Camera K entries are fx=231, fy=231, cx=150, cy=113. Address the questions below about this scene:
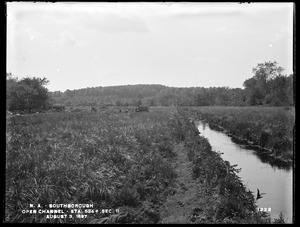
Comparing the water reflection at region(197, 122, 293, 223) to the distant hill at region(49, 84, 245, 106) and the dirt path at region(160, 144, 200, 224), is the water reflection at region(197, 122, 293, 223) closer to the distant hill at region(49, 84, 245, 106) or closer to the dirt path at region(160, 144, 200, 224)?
the dirt path at region(160, 144, 200, 224)

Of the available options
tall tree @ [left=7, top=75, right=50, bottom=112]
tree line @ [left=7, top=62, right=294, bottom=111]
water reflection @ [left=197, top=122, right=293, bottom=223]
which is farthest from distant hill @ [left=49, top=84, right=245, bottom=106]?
water reflection @ [left=197, top=122, right=293, bottom=223]

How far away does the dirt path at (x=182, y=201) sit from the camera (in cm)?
648

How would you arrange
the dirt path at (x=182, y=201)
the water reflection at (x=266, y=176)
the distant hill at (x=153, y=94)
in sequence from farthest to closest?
the distant hill at (x=153, y=94) → the water reflection at (x=266, y=176) → the dirt path at (x=182, y=201)

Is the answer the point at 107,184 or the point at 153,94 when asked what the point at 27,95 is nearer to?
Result: the point at 107,184

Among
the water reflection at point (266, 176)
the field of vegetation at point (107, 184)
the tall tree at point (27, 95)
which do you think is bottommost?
the water reflection at point (266, 176)

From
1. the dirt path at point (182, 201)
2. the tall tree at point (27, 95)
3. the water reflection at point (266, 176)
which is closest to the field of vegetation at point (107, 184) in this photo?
the dirt path at point (182, 201)

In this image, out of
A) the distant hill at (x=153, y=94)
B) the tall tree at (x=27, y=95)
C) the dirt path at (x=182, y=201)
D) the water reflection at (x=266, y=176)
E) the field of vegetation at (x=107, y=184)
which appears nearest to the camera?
the field of vegetation at (x=107, y=184)

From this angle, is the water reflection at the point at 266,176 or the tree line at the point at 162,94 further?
the tree line at the point at 162,94

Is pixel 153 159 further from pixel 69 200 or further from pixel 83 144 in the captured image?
pixel 69 200

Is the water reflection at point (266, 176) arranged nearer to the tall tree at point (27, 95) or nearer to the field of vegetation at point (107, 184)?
the field of vegetation at point (107, 184)

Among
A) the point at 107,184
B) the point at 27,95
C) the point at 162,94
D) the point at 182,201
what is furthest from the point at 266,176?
the point at 162,94

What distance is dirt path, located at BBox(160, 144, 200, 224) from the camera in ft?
21.3

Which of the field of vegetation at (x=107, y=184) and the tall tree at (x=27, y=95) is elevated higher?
the tall tree at (x=27, y=95)

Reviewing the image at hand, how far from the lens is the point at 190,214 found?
21.7ft
